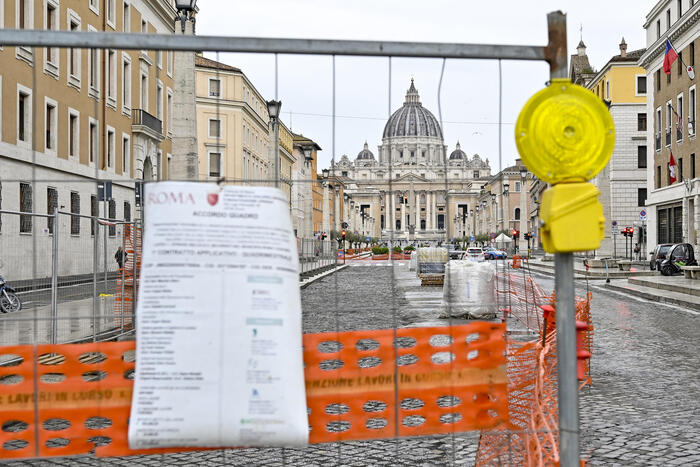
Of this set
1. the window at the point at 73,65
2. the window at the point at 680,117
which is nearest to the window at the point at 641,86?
the window at the point at 680,117

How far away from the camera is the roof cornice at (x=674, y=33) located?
38750mm

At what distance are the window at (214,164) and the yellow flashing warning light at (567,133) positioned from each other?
1349 mm

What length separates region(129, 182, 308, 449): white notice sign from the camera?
311 cm

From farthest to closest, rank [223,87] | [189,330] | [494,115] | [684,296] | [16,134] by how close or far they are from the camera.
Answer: [16,134] → [684,296] → [223,87] → [494,115] → [189,330]

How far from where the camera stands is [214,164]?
358 centimetres

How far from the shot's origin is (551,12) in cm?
330

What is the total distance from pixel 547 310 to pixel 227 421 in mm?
3055

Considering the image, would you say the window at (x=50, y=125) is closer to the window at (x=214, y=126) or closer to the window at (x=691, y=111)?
the window at (x=214, y=126)

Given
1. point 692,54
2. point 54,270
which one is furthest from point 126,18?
point 692,54

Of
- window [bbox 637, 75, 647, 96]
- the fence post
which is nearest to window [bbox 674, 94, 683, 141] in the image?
window [bbox 637, 75, 647, 96]

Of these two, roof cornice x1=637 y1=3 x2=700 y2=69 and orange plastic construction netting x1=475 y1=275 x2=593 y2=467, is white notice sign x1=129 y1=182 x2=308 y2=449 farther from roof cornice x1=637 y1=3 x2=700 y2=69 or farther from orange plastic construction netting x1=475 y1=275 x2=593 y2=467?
roof cornice x1=637 y1=3 x2=700 y2=69

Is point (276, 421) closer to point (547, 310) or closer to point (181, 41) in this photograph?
point (181, 41)

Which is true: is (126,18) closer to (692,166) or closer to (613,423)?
(692,166)

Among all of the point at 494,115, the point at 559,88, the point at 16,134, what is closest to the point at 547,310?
the point at 494,115
